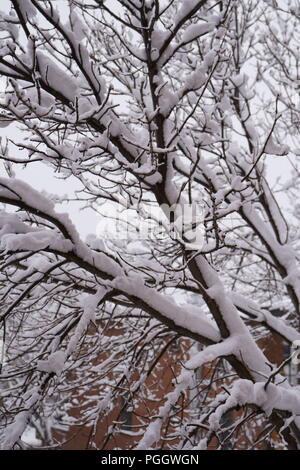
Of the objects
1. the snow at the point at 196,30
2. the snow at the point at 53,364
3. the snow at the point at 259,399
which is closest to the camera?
the snow at the point at 259,399

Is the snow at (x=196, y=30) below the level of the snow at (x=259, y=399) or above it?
above

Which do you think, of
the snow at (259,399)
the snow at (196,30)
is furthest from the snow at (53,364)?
the snow at (196,30)

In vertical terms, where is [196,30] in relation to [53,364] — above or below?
above

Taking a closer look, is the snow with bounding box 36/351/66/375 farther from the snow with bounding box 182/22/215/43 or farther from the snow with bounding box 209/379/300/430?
the snow with bounding box 182/22/215/43

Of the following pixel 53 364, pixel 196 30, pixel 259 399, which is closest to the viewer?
pixel 259 399

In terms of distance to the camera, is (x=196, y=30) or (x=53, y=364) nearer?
(x=53, y=364)

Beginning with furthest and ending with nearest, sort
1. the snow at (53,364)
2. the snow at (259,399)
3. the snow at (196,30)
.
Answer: the snow at (196,30) → the snow at (53,364) → the snow at (259,399)

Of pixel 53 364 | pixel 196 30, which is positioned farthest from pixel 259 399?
pixel 196 30

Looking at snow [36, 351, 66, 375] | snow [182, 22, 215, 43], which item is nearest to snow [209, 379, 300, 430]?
snow [36, 351, 66, 375]

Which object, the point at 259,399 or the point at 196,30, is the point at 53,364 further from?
the point at 196,30

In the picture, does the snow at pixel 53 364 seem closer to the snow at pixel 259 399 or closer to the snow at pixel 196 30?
the snow at pixel 259 399

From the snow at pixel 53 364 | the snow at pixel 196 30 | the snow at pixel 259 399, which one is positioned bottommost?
the snow at pixel 259 399

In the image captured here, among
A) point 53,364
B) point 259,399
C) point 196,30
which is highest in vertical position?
point 196,30

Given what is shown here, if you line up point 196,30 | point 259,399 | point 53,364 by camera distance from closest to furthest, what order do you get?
point 259,399 → point 53,364 → point 196,30
